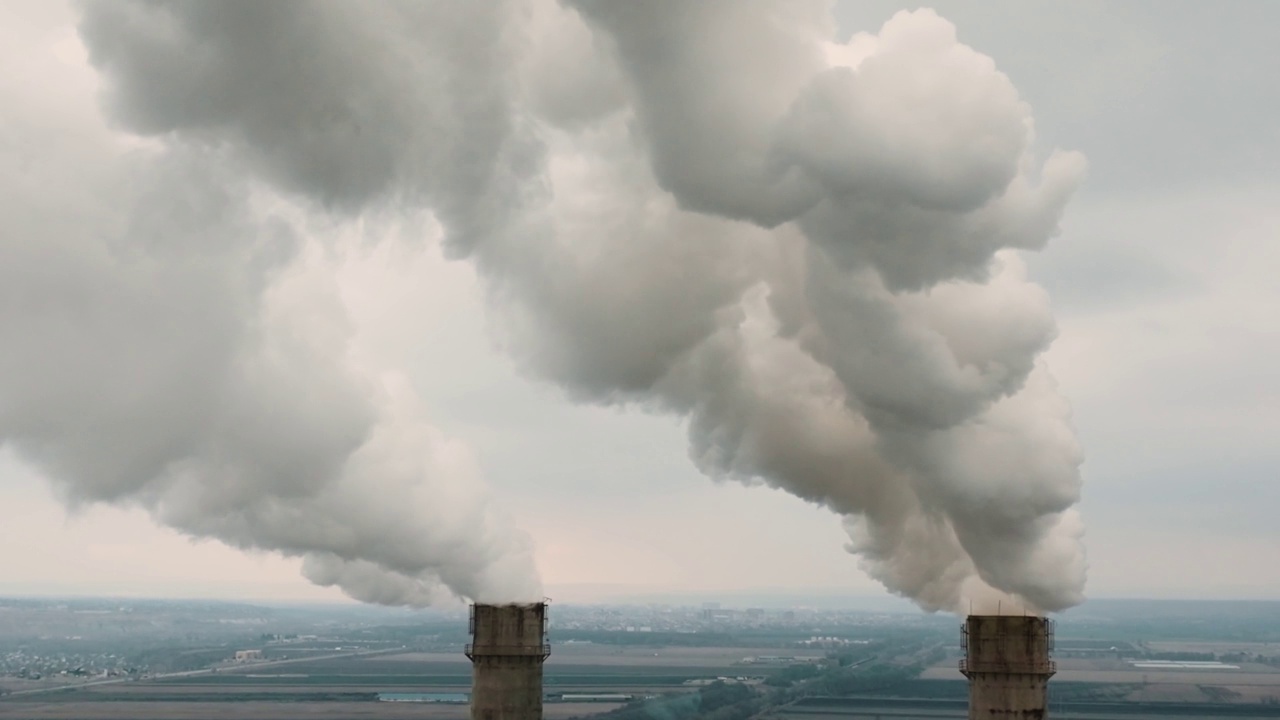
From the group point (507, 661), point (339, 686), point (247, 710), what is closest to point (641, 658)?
point (339, 686)

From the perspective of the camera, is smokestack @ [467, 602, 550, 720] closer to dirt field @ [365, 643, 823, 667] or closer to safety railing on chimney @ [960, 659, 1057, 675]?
safety railing on chimney @ [960, 659, 1057, 675]

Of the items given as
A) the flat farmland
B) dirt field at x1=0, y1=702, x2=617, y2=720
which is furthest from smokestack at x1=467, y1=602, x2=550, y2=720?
the flat farmland

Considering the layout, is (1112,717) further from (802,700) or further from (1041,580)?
(1041,580)

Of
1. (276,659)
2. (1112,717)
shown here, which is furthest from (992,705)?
(276,659)

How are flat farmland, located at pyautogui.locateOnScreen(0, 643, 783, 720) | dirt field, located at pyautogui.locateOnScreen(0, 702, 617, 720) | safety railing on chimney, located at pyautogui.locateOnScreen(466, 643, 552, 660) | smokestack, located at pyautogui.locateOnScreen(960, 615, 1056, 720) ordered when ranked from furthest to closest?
flat farmland, located at pyautogui.locateOnScreen(0, 643, 783, 720) < dirt field, located at pyautogui.locateOnScreen(0, 702, 617, 720) < safety railing on chimney, located at pyautogui.locateOnScreen(466, 643, 552, 660) < smokestack, located at pyautogui.locateOnScreen(960, 615, 1056, 720)

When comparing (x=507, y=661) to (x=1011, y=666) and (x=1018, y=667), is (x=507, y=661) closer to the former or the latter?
(x=1011, y=666)

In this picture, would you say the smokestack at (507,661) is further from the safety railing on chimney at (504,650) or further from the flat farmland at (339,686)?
the flat farmland at (339,686)

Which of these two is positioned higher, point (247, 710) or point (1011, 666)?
point (1011, 666)
